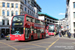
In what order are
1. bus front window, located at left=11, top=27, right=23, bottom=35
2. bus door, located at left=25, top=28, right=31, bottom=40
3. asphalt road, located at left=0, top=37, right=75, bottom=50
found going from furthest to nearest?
1. bus door, located at left=25, top=28, right=31, bottom=40
2. bus front window, located at left=11, top=27, right=23, bottom=35
3. asphalt road, located at left=0, top=37, right=75, bottom=50

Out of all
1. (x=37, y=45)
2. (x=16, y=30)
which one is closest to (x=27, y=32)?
(x=16, y=30)

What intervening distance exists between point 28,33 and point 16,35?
2.02m

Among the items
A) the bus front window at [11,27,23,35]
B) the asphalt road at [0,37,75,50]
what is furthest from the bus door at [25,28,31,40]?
the asphalt road at [0,37,75,50]

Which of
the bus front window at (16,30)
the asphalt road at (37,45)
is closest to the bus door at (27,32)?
the bus front window at (16,30)

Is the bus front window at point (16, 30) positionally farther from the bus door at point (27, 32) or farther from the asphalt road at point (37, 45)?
the asphalt road at point (37, 45)

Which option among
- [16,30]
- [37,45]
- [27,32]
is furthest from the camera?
[27,32]

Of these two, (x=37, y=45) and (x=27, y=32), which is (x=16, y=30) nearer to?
(x=27, y=32)

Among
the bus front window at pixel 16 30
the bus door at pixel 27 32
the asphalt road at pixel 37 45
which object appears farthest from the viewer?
the bus door at pixel 27 32

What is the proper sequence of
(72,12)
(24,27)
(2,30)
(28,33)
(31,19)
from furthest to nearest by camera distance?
(2,30)
(72,12)
(31,19)
(28,33)
(24,27)

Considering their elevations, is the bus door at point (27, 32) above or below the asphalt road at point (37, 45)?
above

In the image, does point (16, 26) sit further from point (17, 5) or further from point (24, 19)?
point (17, 5)

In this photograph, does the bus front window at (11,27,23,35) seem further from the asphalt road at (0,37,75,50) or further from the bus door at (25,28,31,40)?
the asphalt road at (0,37,75,50)

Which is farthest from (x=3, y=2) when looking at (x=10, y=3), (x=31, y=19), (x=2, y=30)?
(x=31, y=19)

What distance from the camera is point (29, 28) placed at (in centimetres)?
1995
